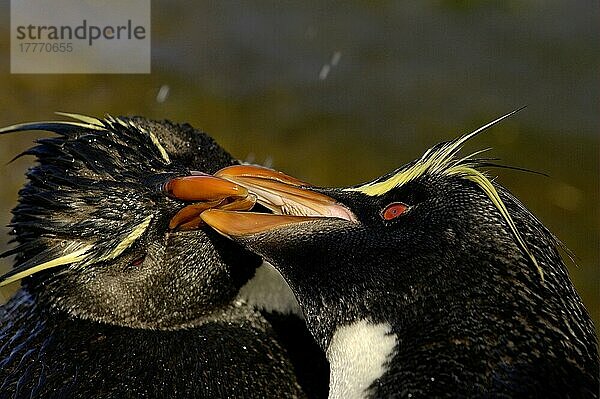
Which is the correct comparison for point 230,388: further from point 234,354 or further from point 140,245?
point 140,245

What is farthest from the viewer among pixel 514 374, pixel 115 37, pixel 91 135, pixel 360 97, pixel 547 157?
pixel 115 37

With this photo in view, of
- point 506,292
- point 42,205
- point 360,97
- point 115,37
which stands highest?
point 115,37

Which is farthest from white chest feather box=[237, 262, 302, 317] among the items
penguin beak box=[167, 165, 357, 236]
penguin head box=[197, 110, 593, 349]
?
penguin head box=[197, 110, 593, 349]

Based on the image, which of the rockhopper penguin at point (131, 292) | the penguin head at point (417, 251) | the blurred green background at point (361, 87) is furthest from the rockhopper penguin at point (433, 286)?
the blurred green background at point (361, 87)

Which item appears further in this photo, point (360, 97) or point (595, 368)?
point (360, 97)

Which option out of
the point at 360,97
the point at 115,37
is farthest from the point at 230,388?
the point at 115,37

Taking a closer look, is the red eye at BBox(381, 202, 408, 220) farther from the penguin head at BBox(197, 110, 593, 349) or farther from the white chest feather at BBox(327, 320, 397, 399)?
the white chest feather at BBox(327, 320, 397, 399)
